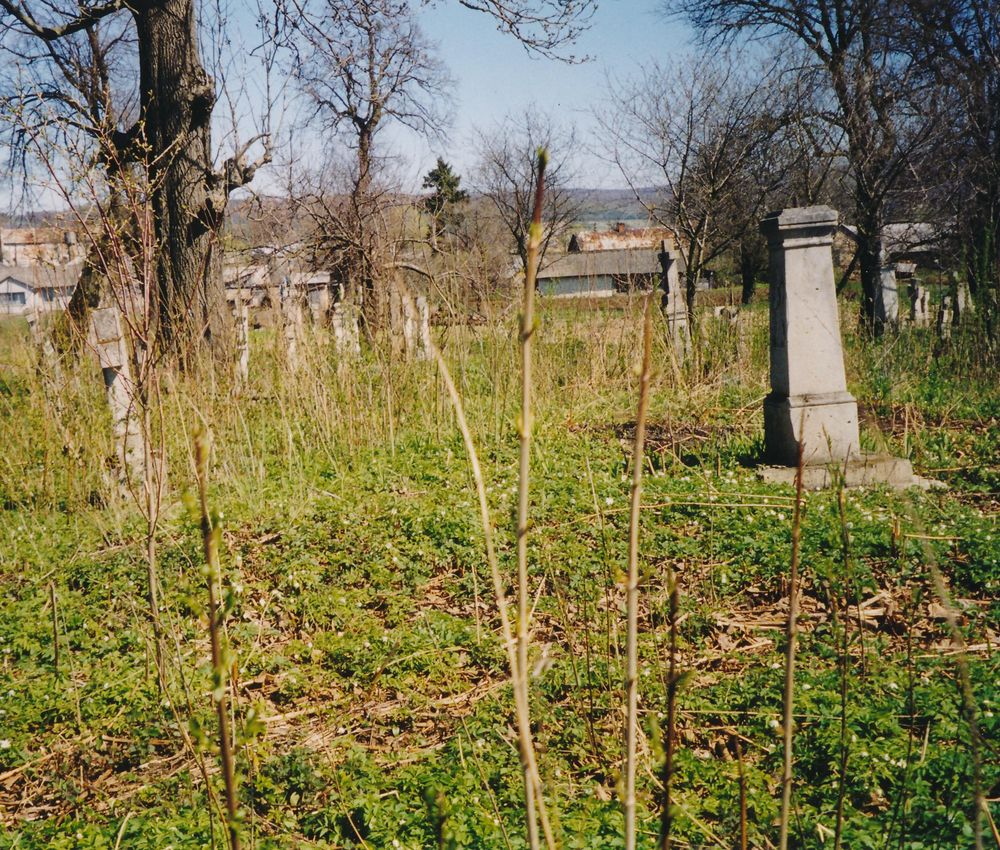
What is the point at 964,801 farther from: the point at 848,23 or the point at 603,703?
the point at 848,23

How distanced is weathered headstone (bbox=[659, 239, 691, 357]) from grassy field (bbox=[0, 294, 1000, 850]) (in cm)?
229

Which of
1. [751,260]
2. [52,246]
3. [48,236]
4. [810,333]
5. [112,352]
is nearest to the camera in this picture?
[112,352]

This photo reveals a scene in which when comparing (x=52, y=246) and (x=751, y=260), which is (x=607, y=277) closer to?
(x=52, y=246)

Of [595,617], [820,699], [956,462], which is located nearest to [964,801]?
[820,699]

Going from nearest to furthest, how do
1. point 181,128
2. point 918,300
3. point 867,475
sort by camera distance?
point 867,475, point 181,128, point 918,300

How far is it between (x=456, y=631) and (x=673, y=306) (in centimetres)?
714

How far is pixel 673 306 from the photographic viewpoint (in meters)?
9.80

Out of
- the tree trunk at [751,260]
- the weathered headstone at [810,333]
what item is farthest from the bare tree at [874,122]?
the tree trunk at [751,260]

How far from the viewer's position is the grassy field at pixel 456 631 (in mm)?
2277

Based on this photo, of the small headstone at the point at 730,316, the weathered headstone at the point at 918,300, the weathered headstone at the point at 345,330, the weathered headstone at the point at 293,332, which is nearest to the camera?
the weathered headstone at the point at 293,332

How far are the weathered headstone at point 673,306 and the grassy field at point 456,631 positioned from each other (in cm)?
229

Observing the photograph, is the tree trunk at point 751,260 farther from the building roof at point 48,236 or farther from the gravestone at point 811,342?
the building roof at point 48,236

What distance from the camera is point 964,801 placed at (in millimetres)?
2180

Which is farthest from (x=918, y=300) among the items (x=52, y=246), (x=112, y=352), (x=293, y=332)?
(x=112, y=352)
